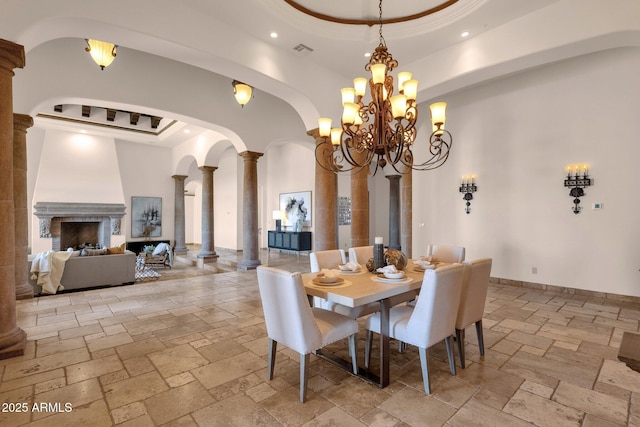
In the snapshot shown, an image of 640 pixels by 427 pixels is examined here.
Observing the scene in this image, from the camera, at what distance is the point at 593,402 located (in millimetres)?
2162

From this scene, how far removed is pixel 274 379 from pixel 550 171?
5.39 m

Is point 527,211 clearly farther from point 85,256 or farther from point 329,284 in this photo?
point 85,256

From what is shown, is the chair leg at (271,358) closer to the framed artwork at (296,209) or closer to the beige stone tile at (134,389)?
the beige stone tile at (134,389)

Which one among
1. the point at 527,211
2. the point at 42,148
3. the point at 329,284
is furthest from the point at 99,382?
the point at 42,148

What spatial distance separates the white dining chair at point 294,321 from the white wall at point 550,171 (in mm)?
4543

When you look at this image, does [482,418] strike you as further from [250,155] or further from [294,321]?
[250,155]

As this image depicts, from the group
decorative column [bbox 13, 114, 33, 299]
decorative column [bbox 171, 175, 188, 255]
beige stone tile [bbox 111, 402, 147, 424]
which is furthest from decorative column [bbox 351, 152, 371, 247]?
decorative column [bbox 171, 175, 188, 255]

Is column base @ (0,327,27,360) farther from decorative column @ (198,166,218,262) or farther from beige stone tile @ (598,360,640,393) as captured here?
decorative column @ (198,166,218,262)

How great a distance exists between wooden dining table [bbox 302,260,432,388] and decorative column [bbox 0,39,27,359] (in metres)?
2.70

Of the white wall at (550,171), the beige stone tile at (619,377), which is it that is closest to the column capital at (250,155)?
the white wall at (550,171)

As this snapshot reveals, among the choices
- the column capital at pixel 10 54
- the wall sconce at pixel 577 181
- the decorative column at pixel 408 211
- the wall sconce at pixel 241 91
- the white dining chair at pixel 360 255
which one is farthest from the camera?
the decorative column at pixel 408 211

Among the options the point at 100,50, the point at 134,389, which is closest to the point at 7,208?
the point at 134,389

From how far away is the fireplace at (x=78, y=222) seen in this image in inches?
329

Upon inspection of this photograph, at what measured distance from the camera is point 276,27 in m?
3.98
